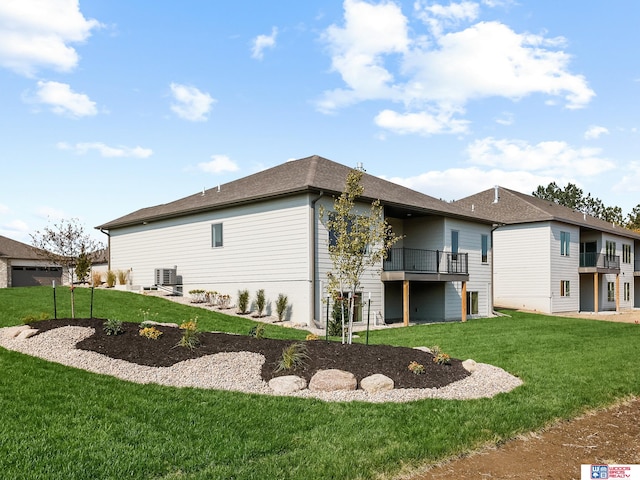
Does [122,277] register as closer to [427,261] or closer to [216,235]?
[216,235]

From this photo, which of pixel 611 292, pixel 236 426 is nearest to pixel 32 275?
pixel 236 426

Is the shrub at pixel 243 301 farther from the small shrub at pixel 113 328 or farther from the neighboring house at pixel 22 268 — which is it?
the neighboring house at pixel 22 268

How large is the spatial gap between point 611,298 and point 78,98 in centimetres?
3619

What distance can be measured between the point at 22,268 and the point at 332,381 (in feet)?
116

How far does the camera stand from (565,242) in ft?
102

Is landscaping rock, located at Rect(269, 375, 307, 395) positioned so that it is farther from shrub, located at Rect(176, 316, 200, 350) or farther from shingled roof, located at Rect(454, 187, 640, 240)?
shingled roof, located at Rect(454, 187, 640, 240)

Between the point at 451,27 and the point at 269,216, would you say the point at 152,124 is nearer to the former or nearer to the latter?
the point at 269,216

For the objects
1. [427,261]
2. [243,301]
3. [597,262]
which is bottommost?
[243,301]

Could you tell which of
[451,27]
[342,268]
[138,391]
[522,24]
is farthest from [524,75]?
[138,391]

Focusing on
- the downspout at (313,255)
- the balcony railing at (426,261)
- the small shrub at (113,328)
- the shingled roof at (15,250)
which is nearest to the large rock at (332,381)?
the small shrub at (113,328)

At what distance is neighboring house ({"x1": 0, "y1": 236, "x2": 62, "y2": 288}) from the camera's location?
115ft

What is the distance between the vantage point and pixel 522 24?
1293cm

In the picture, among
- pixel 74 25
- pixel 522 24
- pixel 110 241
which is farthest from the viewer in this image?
pixel 110 241

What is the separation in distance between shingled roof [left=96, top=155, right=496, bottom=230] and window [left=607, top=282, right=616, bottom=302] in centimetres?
1764
